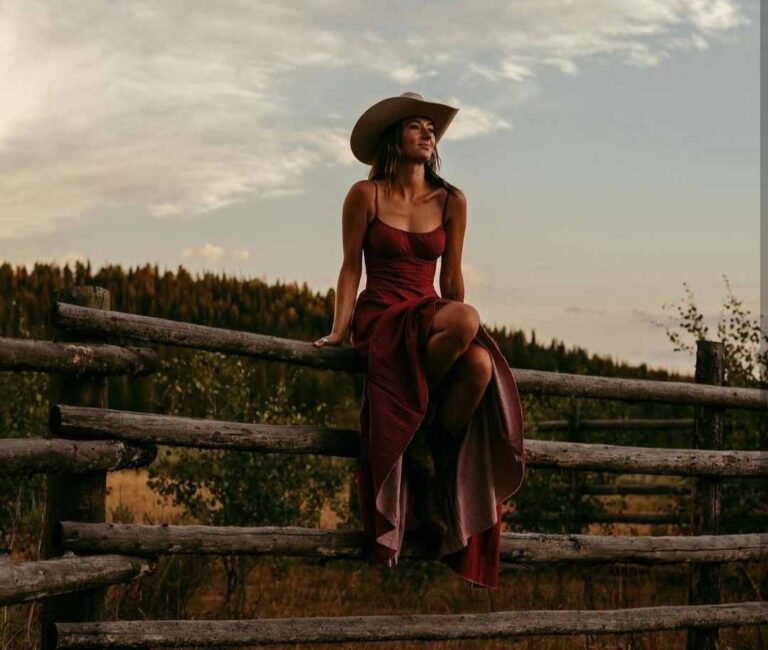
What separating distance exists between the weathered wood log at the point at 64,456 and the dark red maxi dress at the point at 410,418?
3.43ft

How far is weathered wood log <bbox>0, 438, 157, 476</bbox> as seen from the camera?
4488mm

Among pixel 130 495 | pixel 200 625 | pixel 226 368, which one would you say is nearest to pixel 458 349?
pixel 200 625

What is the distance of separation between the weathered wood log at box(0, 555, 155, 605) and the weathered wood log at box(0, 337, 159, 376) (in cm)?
80

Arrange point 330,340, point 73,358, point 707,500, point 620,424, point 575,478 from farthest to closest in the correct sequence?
point 620,424 → point 575,478 → point 707,500 → point 330,340 → point 73,358

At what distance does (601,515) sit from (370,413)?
19.9ft

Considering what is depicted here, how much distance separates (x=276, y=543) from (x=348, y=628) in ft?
1.67

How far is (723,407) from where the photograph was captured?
21.3 ft

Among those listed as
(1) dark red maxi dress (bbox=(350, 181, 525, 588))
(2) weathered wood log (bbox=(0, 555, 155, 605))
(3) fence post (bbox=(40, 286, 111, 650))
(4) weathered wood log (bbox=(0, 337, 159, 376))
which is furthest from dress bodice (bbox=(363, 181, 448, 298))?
(2) weathered wood log (bbox=(0, 555, 155, 605))

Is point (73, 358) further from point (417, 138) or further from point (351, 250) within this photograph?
point (417, 138)

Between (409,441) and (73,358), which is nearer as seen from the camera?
(409,441)

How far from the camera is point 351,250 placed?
16.0ft

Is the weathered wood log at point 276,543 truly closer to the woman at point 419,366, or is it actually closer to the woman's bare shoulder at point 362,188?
the woman at point 419,366

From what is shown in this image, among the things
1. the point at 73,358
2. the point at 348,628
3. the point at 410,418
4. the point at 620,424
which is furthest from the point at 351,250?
the point at 620,424

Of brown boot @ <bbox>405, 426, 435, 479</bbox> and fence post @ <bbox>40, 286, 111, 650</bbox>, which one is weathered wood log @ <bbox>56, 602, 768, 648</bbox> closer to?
fence post @ <bbox>40, 286, 111, 650</bbox>
